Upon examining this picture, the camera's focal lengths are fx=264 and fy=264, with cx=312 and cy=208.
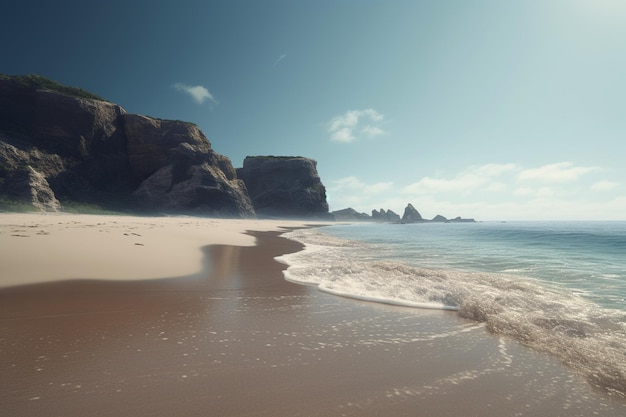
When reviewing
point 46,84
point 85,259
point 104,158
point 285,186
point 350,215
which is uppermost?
point 46,84

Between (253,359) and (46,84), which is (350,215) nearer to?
(46,84)

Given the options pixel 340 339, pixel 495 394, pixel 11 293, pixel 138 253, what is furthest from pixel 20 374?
pixel 138 253

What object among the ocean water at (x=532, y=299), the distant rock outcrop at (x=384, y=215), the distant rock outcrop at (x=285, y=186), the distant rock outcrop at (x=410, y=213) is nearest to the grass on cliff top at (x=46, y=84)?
the distant rock outcrop at (x=285, y=186)

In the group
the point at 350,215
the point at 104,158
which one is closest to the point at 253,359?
the point at 104,158

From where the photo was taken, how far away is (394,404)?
256cm

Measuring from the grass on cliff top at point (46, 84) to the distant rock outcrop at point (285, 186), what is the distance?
59012mm

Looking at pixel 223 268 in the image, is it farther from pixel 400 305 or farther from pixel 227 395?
pixel 227 395

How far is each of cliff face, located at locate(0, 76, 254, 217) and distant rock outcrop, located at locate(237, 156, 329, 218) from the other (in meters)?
34.1

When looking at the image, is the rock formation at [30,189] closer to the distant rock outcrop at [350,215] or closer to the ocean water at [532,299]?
the ocean water at [532,299]

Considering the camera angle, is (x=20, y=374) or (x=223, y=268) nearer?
Answer: (x=20, y=374)

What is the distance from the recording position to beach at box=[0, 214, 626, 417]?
249 cm

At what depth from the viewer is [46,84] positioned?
52156 mm

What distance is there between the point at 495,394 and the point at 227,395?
277 centimetres

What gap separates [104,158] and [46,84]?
57.8 feet
